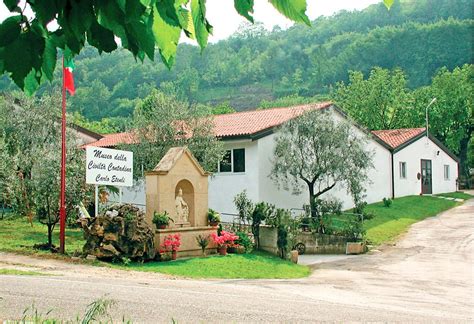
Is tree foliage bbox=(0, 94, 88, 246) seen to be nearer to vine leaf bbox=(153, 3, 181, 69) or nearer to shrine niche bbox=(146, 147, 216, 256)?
shrine niche bbox=(146, 147, 216, 256)

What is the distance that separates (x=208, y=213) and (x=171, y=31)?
715 inches

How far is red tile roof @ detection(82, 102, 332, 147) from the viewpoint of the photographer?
89.6ft

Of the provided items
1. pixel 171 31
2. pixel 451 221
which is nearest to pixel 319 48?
pixel 451 221

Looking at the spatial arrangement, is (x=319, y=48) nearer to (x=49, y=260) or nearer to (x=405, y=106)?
(x=405, y=106)

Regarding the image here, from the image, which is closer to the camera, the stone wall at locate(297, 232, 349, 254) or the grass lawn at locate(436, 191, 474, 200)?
the stone wall at locate(297, 232, 349, 254)

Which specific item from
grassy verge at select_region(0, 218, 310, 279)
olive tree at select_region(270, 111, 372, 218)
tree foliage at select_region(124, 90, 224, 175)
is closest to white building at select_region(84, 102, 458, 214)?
olive tree at select_region(270, 111, 372, 218)

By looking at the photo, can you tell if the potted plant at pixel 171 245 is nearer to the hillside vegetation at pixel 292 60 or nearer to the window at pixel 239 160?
the window at pixel 239 160

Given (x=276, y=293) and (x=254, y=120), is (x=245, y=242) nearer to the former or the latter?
(x=276, y=293)

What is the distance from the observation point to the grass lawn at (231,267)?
16.3 meters

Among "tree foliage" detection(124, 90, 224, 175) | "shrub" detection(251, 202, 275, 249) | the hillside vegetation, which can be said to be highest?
the hillside vegetation

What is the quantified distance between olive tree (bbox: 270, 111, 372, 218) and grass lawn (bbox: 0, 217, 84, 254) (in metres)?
9.58

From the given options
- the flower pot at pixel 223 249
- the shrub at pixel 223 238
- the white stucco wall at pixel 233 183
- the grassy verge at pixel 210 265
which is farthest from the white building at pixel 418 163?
Answer: the flower pot at pixel 223 249

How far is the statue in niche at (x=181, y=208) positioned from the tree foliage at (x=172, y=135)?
595cm

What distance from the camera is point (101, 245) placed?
16844 millimetres
